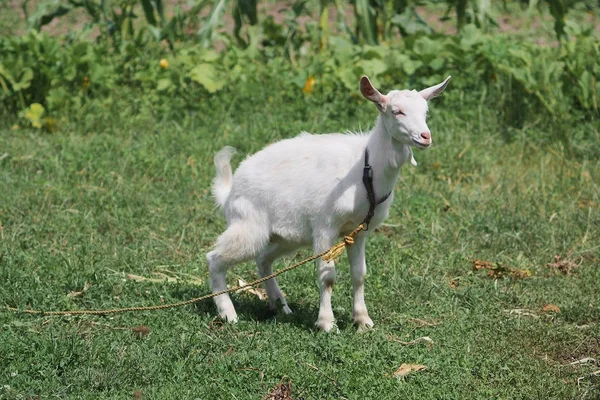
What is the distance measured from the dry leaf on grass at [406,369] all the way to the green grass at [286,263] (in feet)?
0.20

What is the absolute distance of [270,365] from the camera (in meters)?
5.33

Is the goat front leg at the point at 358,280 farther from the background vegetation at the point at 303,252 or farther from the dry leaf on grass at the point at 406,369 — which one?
the dry leaf on grass at the point at 406,369

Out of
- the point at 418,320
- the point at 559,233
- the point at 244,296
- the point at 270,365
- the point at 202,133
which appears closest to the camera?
the point at 270,365

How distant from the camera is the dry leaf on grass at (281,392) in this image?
511 cm

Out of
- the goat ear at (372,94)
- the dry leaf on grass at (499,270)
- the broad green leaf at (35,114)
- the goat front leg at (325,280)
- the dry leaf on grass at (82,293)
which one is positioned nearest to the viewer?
the goat ear at (372,94)

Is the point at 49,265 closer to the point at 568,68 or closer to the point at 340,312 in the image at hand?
the point at 340,312

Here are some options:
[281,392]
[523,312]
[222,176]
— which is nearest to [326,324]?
[281,392]

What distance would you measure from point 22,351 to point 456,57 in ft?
19.4

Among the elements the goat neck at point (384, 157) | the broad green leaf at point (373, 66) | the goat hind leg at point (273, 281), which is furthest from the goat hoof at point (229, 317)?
the broad green leaf at point (373, 66)

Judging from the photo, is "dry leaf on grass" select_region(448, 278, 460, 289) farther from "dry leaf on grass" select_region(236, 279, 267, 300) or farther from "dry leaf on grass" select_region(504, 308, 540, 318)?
"dry leaf on grass" select_region(236, 279, 267, 300)

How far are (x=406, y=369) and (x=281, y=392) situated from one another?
73 cm

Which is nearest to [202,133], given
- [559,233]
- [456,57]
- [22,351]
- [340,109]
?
[340,109]

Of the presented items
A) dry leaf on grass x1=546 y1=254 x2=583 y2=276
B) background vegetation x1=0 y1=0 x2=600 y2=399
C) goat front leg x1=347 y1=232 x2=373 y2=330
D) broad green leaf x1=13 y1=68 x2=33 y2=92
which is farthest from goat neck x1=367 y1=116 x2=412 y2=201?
broad green leaf x1=13 y1=68 x2=33 y2=92

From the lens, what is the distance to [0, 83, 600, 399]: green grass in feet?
17.4
